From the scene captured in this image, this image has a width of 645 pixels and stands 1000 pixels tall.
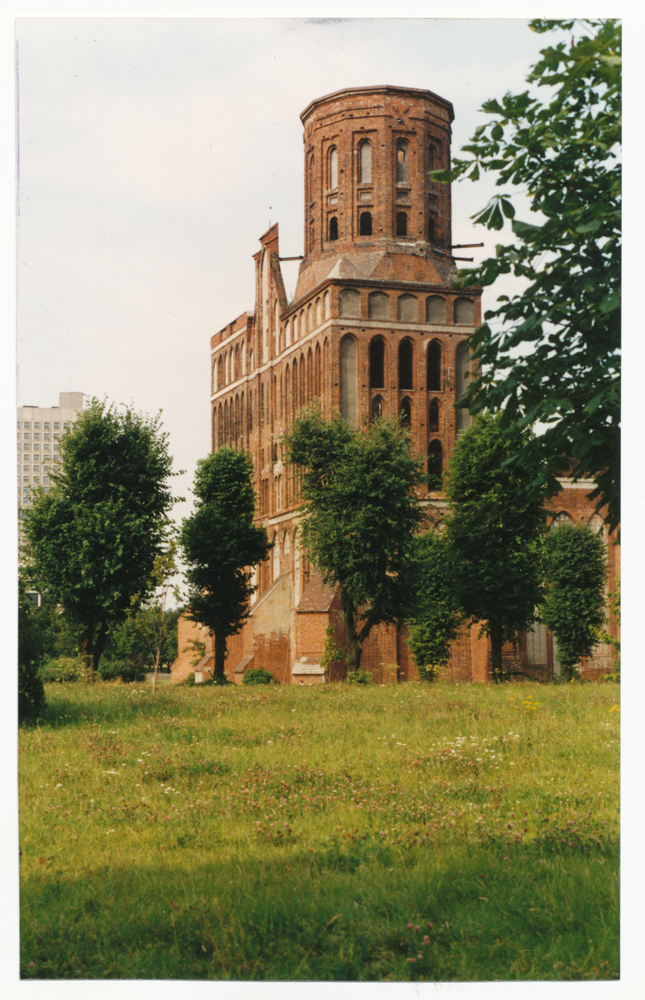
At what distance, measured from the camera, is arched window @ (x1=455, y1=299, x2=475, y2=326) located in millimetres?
38812

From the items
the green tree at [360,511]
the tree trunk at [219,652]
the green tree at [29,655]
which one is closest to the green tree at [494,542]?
the green tree at [360,511]

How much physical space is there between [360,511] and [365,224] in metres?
15.0

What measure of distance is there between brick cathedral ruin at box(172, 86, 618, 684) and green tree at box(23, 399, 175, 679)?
12.7m

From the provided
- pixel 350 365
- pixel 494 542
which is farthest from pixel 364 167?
pixel 494 542

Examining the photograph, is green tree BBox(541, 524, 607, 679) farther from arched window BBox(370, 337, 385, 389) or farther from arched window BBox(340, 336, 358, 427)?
arched window BBox(340, 336, 358, 427)

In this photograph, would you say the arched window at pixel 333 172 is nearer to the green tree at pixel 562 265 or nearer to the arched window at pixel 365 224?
the arched window at pixel 365 224

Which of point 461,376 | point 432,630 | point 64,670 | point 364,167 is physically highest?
point 364,167

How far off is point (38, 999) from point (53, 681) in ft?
58.3

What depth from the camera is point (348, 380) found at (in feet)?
137

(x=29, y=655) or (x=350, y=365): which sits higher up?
(x=350, y=365)

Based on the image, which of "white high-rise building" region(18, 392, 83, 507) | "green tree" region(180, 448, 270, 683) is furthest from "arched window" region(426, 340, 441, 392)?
"white high-rise building" region(18, 392, 83, 507)

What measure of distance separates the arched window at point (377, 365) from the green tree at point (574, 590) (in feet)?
34.3

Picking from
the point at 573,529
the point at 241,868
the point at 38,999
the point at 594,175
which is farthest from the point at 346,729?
the point at 573,529

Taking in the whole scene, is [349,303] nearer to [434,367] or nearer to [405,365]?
[405,365]
